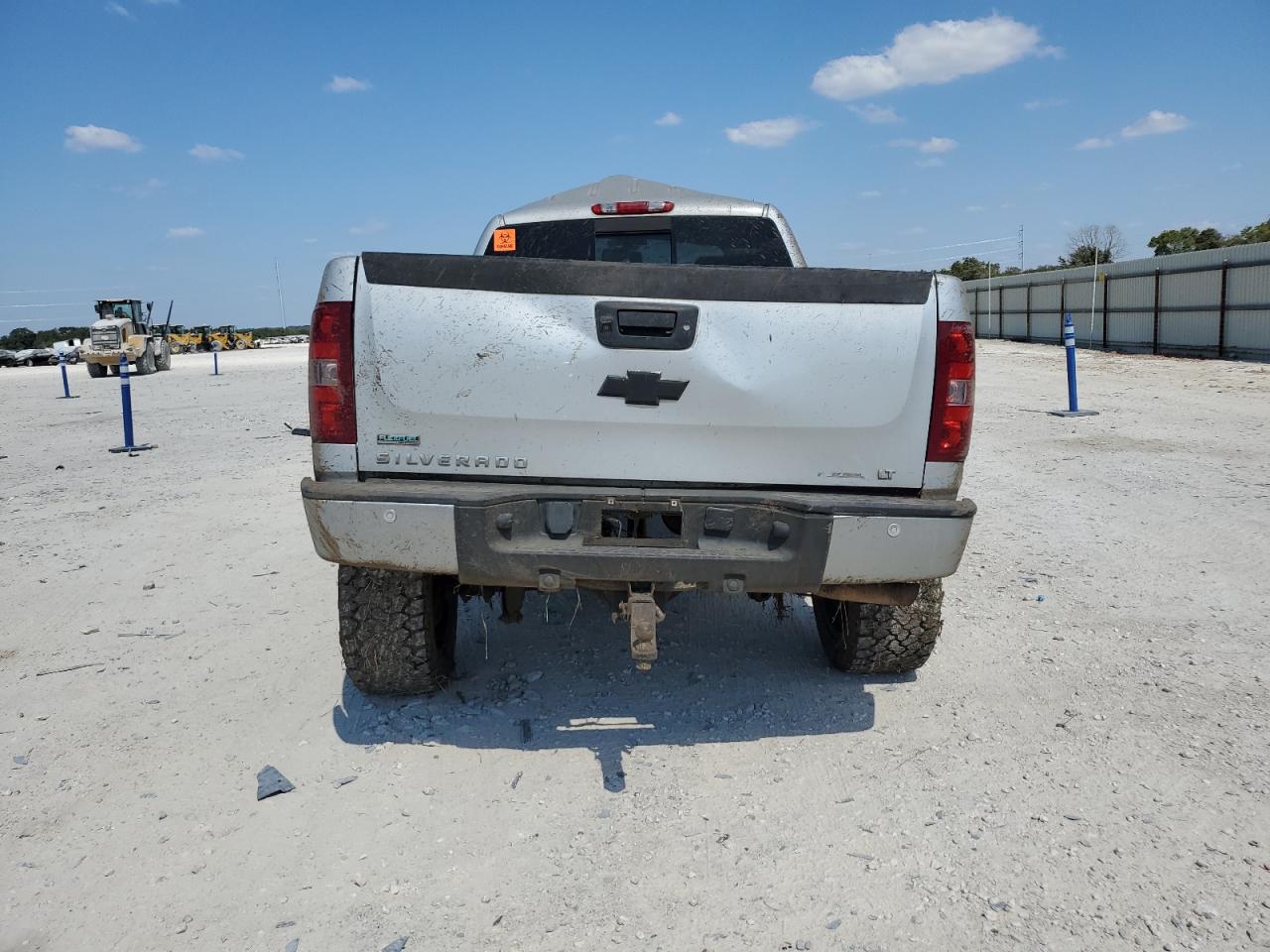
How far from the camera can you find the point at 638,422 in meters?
2.94

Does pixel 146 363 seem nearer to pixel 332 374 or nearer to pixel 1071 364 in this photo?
pixel 1071 364

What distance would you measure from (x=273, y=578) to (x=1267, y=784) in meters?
5.11

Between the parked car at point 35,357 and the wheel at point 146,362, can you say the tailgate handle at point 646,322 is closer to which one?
the wheel at point 146,362

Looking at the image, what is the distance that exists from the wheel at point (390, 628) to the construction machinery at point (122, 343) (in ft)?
106

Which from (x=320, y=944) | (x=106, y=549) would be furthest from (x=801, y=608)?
(x=106, y=549)

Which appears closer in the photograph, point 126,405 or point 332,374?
point 332,374

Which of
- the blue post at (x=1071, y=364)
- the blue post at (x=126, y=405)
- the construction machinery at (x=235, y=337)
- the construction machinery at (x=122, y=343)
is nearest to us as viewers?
the blue post at (x=126, y=405)

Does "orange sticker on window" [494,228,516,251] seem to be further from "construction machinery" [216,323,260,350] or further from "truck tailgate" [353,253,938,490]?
"construction machinery" [216,323,260,350]

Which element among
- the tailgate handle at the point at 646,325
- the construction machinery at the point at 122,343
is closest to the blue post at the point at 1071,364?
the tailgate handle at the point at 646,325

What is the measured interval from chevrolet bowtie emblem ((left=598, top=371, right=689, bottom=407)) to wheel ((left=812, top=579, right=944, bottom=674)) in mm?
1328

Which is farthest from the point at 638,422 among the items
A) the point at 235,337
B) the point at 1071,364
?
the point at 235,337

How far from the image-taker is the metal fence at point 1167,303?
21.6 metres

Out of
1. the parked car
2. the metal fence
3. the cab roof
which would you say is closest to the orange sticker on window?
the cab roof

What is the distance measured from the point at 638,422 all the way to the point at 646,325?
12.7 inches
